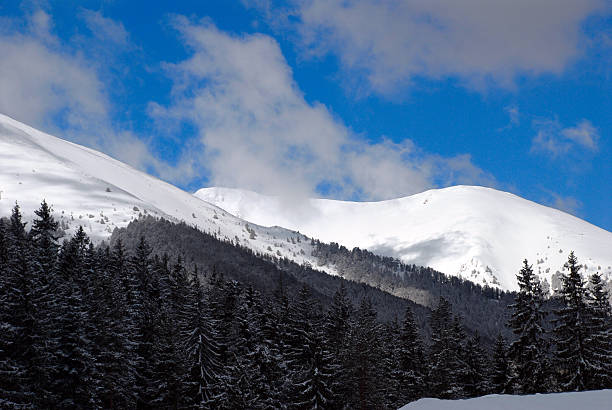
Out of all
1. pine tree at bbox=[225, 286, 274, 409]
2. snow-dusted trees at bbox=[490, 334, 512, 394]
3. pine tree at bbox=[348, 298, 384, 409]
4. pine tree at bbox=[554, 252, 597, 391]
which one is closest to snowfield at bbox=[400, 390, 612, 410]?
pine tree at bbox=[554, 252, 597, 391]

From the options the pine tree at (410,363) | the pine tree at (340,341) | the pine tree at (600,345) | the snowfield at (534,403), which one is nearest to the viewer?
the snowfield at (534,403)

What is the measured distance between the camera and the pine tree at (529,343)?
4091 centimetres

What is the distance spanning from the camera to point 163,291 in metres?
65.4

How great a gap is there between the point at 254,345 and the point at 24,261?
23085mm

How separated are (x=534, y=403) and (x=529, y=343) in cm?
2660

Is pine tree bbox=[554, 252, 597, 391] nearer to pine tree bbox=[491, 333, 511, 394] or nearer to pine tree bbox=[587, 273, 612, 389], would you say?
pine tree bbox=[587, 273, 612, 389]

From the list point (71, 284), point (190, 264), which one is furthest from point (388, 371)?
point (190, 264)

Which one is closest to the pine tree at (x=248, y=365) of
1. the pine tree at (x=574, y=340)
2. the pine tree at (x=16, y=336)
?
the pine tree at (x=16, y=336)

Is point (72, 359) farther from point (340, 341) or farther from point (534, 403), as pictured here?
point (534, 403)

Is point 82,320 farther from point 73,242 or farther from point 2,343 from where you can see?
point 73,242

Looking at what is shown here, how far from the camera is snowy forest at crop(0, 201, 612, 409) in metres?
39.2

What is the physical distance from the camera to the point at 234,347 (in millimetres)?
53594

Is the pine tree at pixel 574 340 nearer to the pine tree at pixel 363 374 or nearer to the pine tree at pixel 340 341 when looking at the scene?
the pine tree at pixel 363 374

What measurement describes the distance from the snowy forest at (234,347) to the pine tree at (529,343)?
0.34 ft
